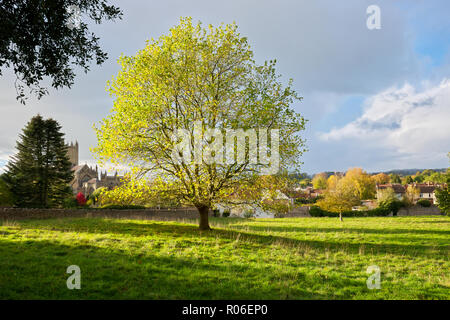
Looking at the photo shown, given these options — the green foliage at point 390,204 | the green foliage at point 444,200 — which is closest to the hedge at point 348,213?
the green foliage at point 390,204

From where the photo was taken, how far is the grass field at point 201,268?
786 cm

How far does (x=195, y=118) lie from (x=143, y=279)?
10517mm

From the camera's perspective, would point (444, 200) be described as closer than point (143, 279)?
No

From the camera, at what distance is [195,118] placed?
17.2 metres

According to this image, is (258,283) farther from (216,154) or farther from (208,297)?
(216,154)

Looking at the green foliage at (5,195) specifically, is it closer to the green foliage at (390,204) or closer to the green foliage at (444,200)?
the green foliage at (444,200)

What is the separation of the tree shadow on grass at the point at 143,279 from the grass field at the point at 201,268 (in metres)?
0.03

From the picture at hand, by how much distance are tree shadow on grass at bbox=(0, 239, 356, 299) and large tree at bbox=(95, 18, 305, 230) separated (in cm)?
579

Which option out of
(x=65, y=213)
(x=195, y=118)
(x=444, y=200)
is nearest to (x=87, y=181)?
(x=65, y=213)

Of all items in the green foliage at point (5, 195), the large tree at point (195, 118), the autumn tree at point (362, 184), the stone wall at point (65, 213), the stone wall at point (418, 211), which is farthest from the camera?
the autumn tree at point (362, 184)

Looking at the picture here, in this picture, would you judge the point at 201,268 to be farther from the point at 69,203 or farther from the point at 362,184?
the point at 362,184

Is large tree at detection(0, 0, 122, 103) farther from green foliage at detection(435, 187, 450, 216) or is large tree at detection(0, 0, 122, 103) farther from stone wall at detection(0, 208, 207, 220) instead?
green foliage at detection(435, 187, 450, 216)

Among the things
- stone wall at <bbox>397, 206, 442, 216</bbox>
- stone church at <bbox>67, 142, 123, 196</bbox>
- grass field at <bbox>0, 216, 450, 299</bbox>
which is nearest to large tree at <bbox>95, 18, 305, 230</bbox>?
grass field at <bbox>0, 216, 450, 299</bbox>
